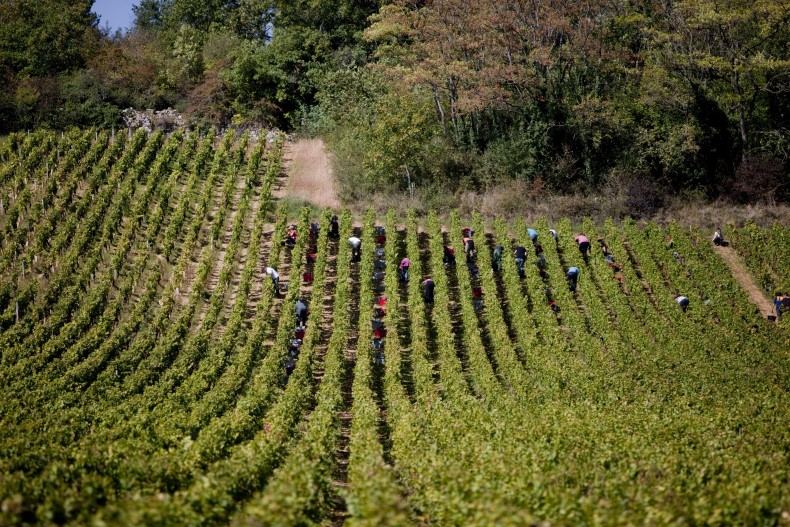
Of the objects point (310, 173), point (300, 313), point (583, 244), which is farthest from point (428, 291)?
point (310, 173)

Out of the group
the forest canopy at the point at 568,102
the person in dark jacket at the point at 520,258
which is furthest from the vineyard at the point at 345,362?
the forest canopy at the point at 568,102

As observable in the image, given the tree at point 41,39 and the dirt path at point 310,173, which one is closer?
the dirt path at point 310,173

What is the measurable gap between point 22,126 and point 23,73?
6.21 meters

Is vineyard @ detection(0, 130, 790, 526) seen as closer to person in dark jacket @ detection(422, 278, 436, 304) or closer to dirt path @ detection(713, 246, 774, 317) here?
person in dark jacket @ detection(422, 278, 436, 304)

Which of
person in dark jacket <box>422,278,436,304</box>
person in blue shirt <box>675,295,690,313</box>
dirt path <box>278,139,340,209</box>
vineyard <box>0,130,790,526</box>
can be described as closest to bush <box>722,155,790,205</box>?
vineyard <box>0,130,790,526</box>

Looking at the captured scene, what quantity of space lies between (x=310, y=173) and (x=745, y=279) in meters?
23.7

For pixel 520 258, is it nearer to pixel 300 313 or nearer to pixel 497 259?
pixel 497 259

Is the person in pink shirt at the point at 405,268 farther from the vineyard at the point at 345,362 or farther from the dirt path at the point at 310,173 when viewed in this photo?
the dirt path at the point at 310,173

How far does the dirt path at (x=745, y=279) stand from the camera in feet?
103

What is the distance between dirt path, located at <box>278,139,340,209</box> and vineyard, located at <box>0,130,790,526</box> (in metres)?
1.21

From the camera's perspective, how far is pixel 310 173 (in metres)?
43.7

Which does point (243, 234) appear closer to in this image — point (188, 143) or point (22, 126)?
point (188, 143)

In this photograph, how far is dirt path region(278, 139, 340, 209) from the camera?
40.9 meters

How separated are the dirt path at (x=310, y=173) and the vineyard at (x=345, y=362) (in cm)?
121
